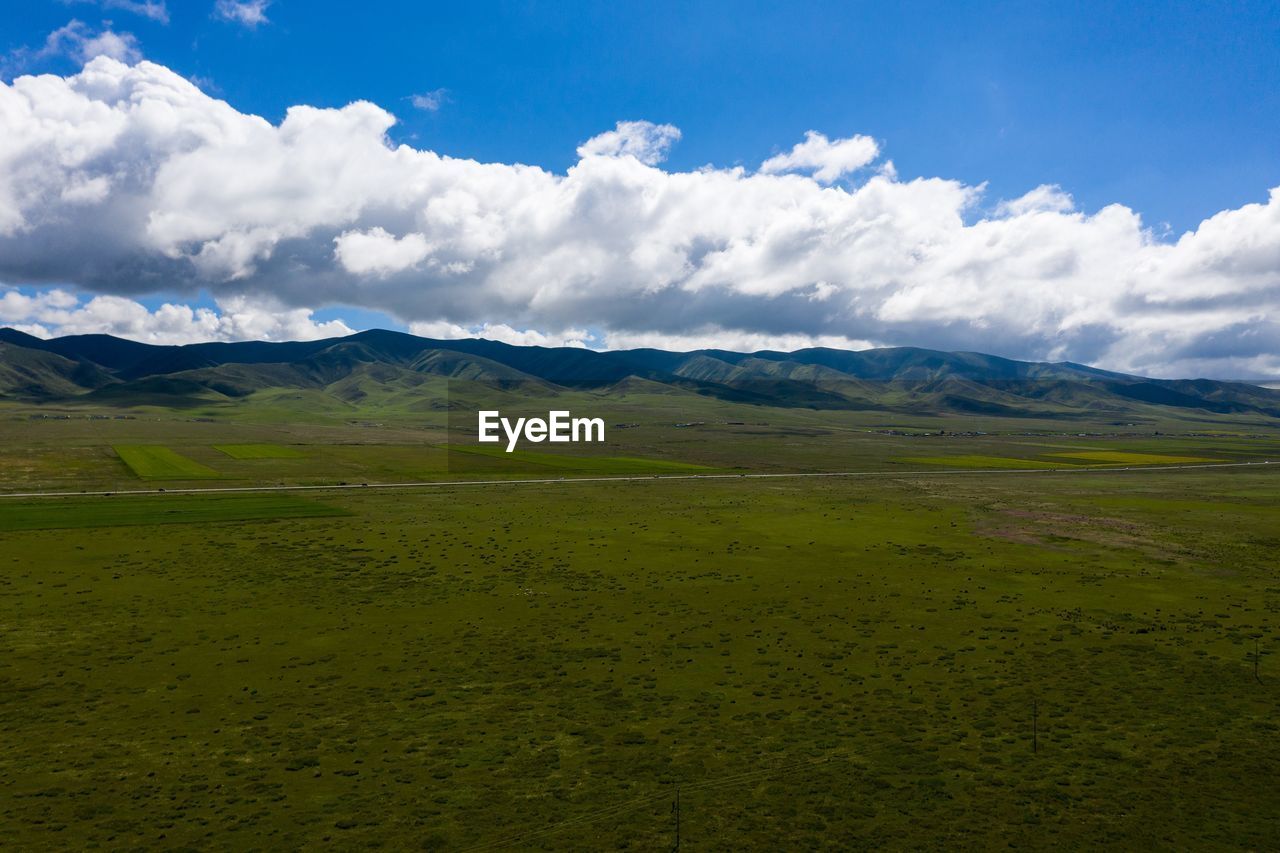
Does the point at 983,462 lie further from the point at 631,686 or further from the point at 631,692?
the point at 631,692

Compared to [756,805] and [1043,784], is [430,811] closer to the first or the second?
[756,805]

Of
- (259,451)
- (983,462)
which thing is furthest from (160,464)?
(983,462)

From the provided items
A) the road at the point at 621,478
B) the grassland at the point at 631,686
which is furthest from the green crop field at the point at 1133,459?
the grassland at the point at 631,686

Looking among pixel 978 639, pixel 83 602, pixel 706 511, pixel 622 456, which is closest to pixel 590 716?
pixel 978 639

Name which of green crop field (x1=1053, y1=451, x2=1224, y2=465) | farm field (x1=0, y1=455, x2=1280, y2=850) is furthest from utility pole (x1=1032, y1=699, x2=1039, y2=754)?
green crop field (x1=1053, y1=451, x2=1224, y2=465)

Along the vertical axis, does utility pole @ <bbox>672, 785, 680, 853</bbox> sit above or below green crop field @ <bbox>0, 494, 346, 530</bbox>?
above

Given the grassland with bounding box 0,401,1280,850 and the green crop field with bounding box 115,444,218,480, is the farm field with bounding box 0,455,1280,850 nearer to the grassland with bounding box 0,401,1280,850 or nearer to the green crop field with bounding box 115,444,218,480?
the grassland with bounding box 0,401,1280,850

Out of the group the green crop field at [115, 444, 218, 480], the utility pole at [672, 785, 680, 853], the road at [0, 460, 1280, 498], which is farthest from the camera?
the green crop field at [115, 444, 218, 480]
